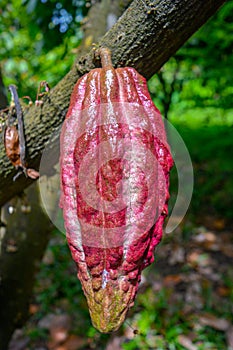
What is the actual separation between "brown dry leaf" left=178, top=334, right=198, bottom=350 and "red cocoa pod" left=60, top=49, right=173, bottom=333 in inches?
81.2

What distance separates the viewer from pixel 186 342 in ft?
9.36

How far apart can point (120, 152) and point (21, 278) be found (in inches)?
54.6

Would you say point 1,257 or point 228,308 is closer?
point 1,257

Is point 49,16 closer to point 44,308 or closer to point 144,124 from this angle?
point 144,124

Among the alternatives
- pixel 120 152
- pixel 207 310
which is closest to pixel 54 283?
pixel 207 310

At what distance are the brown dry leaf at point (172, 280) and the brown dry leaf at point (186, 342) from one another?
0.71 m

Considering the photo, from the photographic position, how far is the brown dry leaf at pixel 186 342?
279cm

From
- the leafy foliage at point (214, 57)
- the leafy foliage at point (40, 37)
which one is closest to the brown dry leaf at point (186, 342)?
the leafy foliage at point (214, 57)

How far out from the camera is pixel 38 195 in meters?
2.03

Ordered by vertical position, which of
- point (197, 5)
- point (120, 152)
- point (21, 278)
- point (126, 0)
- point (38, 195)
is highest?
point (126, 0)

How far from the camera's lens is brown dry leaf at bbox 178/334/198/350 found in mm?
2791

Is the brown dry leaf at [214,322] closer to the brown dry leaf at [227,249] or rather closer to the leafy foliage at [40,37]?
the brown dry leaf at [227,249]

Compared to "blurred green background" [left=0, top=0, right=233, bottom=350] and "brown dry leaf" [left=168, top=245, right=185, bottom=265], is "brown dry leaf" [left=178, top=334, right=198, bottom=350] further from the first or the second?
"brown dry leaf" [left=168, top=245, right=185, bottom=265]

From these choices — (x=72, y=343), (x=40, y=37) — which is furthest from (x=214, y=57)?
(x=72, y=343)
